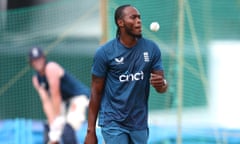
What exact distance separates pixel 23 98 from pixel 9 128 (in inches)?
78.7

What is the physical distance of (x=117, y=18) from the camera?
6465 millimetres

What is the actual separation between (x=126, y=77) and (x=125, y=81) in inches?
1.4

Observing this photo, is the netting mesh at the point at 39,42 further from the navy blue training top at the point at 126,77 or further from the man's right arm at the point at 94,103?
the navy blue training top at the point at 126,77

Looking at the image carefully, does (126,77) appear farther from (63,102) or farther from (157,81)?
(63,102)

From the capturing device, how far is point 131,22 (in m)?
6.34

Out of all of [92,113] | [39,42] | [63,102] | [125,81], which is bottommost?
[63,102]

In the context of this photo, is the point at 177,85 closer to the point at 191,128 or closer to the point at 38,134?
the point at 191,128

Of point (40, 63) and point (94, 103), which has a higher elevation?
point (94, 103)

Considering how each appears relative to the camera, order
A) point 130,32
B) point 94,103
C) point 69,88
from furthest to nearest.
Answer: point 69,88, point 94,103, point 130,32

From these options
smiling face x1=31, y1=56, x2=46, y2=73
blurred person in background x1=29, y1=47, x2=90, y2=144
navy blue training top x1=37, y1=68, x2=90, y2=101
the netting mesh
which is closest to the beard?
blurred person in background x1=29, y1=47, x2=90, y2=144

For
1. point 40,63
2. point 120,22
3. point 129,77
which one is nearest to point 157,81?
point 129,77

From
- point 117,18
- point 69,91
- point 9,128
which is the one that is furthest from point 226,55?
point 117,18

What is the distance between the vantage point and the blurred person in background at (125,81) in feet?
21.0

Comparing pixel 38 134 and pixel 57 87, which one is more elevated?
pixel 57 87
